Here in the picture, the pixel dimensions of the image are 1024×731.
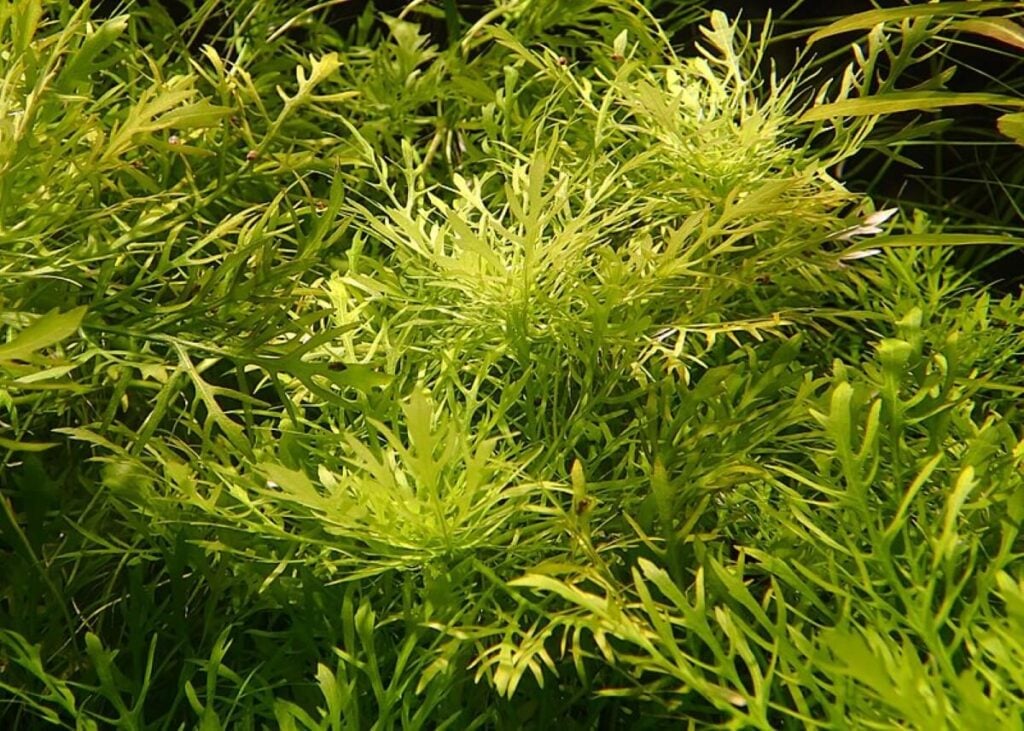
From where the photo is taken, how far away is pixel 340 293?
2.16 feet

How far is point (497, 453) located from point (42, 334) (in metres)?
0.24

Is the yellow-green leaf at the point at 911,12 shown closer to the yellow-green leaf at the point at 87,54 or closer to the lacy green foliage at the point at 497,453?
the lacy green foliage at the point at 497,453

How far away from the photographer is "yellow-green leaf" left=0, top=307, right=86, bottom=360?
1.59 feet

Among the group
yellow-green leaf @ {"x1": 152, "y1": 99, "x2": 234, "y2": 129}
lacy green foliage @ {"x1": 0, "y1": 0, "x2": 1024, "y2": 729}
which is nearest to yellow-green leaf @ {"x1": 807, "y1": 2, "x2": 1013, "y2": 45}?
lacy green foliage @ {"x1": 0, "y1": 0, "x2": 1024, "y2": 729}

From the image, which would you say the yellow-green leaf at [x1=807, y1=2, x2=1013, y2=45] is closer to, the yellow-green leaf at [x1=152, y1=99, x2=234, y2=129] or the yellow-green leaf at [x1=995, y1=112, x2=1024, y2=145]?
the yellow-green leaf at [x1=995, y1=112, x2=1024, y2=145]

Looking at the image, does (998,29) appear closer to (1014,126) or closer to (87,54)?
(1014,126)

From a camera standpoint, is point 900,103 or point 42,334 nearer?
point 42,334

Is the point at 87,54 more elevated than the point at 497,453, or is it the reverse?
the point at 87,54

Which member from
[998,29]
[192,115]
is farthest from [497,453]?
[998,29]

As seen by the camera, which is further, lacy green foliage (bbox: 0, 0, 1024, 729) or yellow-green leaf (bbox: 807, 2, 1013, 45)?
yellow-green leaf (bbox: 807, 2, 1013, 45)

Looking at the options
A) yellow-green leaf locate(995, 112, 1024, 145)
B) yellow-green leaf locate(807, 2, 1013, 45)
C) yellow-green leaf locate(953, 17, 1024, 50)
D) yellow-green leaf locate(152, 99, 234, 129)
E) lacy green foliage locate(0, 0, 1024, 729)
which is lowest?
lacy green foliage locate(0, 0, 1024, 729)

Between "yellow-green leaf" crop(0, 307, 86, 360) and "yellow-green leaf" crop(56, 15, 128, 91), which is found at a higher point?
"yellow-green leaf" crop(56, 15, 128, 91)

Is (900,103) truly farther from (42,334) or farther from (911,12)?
(42,334)

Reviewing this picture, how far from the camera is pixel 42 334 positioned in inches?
19.3
